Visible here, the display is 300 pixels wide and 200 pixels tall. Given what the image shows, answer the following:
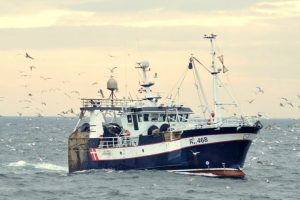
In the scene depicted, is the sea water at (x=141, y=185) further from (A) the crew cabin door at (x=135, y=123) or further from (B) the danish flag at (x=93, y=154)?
(A) the crew cabin door at (x=135, y=123)

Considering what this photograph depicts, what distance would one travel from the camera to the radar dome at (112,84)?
69525 mm

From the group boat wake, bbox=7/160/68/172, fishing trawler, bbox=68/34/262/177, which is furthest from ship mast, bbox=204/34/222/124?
boat wake, bbox=7/160/68/172

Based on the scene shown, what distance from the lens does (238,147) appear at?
2288 inches

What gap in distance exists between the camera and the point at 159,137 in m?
59.2

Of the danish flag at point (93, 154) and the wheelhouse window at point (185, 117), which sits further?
the danish flag at point (93, 154)

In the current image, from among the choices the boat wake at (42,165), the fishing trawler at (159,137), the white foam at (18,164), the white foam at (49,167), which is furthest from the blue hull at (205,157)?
the white foam at (18,164)

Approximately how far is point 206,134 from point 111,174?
8.77m

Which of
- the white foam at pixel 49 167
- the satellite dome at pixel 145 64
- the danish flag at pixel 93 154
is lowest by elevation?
the white foam at pixel 49 167

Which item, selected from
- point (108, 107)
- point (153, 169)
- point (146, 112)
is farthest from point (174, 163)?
point (108, 107)

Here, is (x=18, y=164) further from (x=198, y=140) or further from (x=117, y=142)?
(x=198, y=140)

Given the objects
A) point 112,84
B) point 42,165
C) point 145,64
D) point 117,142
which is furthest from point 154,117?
point 42,165

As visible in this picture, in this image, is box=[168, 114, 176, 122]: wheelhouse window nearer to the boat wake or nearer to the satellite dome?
the satellite dome

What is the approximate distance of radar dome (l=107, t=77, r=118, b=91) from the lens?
228 feet

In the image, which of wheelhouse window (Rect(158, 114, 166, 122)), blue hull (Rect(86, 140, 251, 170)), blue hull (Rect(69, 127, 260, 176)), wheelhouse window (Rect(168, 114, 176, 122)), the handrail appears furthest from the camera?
wheelhouse window (Rect(168, 114, 176, 122))
